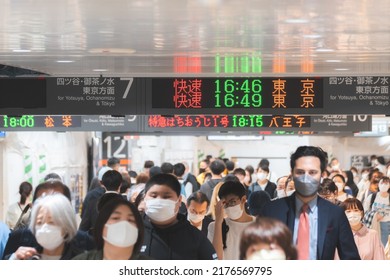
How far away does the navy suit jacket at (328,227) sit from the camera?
6.59m

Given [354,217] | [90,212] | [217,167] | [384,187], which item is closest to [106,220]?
[90,212]

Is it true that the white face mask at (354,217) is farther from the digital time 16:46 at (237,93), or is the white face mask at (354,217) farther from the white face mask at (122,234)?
the digital time 16:46 at (237,93)

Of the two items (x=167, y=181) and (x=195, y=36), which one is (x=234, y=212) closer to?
(x=167, y=181)

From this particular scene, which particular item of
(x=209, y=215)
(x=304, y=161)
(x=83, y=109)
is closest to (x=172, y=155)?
(x=83, y=109)

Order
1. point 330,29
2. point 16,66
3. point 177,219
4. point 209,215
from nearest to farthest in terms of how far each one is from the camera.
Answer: point 177,219 < point 330,29 < point 209,215 < point 16,66

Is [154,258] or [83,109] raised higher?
[83,109]

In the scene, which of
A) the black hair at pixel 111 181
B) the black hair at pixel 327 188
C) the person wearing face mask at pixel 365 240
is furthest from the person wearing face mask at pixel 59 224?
the black hair at pixel 327 188

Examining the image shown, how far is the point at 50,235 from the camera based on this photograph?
606 cm

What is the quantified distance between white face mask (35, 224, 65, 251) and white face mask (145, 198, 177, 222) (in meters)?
0.78

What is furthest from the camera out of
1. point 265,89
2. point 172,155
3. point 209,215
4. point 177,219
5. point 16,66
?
point 172,155
